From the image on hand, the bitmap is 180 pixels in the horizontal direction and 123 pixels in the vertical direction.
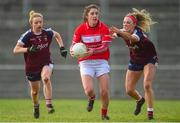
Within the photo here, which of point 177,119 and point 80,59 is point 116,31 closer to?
point 80,59

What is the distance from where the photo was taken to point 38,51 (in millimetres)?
13961

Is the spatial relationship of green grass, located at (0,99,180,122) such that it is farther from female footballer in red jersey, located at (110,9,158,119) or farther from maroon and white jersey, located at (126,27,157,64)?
maroon and white jersey, located at (126,27,157,64)

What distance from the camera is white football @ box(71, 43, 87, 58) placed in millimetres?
13060

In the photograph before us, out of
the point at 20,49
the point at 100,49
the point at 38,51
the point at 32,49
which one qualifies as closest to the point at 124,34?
the point at 100,49

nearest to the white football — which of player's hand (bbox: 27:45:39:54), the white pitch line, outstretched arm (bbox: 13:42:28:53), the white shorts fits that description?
the white shorts

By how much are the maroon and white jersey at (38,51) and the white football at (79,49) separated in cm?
93

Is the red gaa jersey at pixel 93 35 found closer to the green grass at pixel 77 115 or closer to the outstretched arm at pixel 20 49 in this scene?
the outstretched arm at pixel 20 49

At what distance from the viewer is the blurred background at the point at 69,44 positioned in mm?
24344

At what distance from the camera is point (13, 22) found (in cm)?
2675

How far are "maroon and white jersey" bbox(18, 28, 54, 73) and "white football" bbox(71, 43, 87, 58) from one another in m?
0.93

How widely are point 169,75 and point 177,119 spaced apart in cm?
1102

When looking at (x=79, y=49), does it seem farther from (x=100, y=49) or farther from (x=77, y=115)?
(x=77, y=115)

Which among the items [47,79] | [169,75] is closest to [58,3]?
[169,75]

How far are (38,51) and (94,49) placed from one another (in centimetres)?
130
